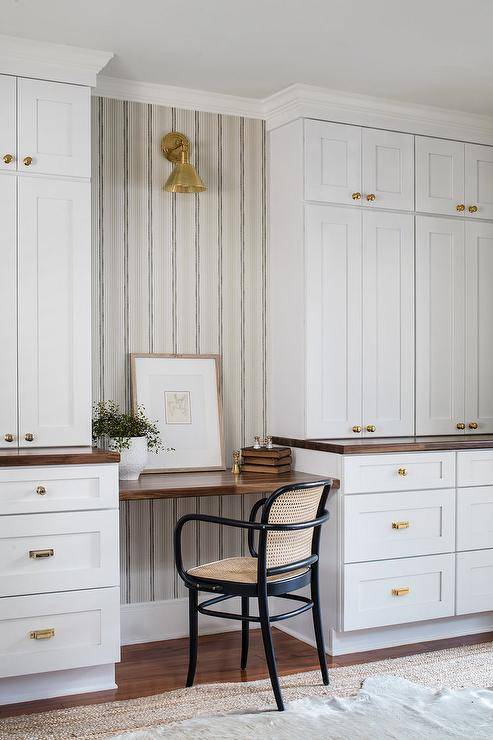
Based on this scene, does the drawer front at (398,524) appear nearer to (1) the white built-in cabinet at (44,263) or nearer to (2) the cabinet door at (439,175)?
(1) the white built-in cabinet at (44,263)

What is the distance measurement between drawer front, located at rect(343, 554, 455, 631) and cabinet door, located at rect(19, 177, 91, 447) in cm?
131

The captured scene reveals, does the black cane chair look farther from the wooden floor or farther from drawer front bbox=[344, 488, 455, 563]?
drawer front bbox=[344, 488, 455, 563]

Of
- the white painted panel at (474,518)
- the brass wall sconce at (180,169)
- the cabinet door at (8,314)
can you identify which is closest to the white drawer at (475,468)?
the white painted panel at (474,518)

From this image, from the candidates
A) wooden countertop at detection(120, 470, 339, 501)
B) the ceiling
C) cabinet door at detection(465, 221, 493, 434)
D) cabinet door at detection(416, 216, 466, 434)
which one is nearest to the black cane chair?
wooden countertop at detection(120, 470, 339, 501)

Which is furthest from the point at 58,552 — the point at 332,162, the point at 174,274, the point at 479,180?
the point at 479,180

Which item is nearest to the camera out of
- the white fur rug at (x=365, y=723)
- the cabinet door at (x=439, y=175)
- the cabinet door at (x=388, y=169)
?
the white fur rug at (x=365, y=723)

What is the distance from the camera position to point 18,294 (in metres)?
3.20

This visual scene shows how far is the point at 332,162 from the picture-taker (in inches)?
151

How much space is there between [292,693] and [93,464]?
1126 millimetres

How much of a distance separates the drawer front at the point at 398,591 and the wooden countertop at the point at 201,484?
1.44 feet

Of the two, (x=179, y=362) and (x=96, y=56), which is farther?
(x=179, y=362)

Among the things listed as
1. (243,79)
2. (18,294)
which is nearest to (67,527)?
(18,294)

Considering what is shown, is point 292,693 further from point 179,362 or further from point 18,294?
point 18,294

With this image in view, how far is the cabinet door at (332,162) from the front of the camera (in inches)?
149
